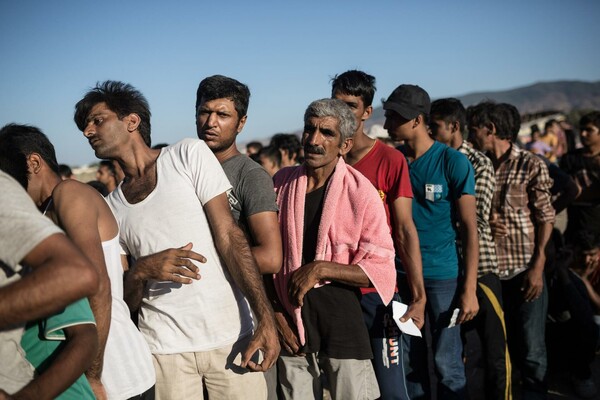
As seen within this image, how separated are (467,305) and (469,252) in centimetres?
35

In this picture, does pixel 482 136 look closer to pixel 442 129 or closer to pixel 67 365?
pixel 442 129

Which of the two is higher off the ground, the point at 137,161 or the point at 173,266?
the point at 137,161

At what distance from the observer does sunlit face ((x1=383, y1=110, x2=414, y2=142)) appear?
3877 mm

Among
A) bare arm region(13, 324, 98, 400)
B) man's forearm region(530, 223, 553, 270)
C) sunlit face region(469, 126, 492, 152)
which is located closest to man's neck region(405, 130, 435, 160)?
sunlit face region(469, 126, 492, 152)

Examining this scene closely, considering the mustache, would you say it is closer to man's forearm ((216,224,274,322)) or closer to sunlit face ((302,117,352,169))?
sunlit face ((302,117,352,169))

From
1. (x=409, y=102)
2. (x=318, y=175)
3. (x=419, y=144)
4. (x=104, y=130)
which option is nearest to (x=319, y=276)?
(x=318, y=175)

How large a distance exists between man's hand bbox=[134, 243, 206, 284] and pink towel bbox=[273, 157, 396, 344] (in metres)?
0.68

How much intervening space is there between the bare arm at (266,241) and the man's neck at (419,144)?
149 cm

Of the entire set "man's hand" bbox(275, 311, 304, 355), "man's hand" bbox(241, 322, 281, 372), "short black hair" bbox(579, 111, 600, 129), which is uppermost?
"short black hair" bbox(579, 111, 600, 129)

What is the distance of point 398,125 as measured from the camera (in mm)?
3902

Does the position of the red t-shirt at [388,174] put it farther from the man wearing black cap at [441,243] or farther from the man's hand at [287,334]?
the man's hand at [287,334]

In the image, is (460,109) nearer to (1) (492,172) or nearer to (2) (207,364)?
(1) (492,172)

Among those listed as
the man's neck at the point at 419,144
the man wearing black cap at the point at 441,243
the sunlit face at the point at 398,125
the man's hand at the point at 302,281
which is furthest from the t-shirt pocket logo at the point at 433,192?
the man's hand at the point at 302,281

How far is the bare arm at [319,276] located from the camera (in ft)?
9.29
